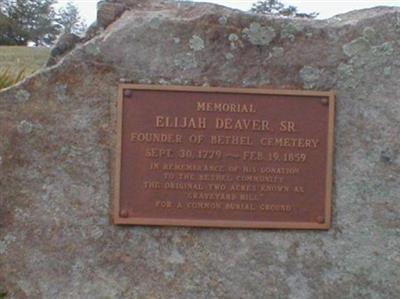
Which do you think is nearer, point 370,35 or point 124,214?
point 124,214

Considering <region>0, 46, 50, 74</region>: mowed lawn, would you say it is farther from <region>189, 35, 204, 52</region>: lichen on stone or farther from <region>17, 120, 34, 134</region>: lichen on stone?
<region>189, 35, 204, 52</region>: lichen on stone

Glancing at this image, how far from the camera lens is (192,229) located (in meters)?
4.85

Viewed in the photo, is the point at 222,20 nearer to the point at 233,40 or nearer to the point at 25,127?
the point at 233,40

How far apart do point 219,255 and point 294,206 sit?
1.60 feet

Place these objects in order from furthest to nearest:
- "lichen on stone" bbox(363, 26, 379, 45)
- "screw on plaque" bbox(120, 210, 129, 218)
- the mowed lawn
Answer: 1. the mowed lawn
2. "lichen on stone" bbox(363, 26, 379, 45)
3. "screw on plaque" bbox(120, 210, 129, 218)

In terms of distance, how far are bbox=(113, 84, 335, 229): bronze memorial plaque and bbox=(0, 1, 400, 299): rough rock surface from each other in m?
0.07

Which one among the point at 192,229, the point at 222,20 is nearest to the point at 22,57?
the point at 222,20

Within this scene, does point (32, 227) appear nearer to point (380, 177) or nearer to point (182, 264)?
point (182, 264)

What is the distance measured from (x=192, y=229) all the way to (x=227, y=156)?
44 centimetres

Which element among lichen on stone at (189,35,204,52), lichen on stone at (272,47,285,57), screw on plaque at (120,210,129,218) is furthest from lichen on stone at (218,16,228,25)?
screw on plaque at (120,210,129,218)

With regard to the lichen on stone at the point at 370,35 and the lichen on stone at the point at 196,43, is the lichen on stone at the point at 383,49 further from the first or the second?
the lichen on stone at the point at 196,43

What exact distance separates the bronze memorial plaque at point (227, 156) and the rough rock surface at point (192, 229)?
0.07 metres

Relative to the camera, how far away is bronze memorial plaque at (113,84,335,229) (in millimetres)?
4828

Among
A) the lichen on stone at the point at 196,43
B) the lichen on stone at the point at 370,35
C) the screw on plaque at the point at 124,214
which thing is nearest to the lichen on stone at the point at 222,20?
the lichen on stone at the point at 196,43
